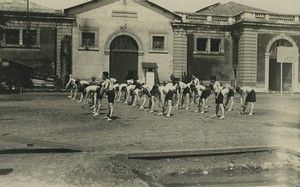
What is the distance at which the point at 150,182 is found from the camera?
7.36m

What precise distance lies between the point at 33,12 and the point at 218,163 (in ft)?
87.5

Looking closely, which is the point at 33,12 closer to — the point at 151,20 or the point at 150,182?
the point at 151,20

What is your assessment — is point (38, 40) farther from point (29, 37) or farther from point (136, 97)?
point (136, 97)

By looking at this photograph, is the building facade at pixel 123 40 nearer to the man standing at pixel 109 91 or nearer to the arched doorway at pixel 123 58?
the arched doorway at pixel 123 58

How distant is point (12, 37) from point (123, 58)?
953 cm

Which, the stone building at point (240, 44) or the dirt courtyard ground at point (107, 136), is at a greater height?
the stone building at point (240, 44)

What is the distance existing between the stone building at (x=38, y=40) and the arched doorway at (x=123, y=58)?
3.92 metres

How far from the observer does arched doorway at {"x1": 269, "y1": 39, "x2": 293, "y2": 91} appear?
3447 centimetres

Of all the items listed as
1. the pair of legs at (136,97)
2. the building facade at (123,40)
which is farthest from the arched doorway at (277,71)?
the pair of legs at (136,97)

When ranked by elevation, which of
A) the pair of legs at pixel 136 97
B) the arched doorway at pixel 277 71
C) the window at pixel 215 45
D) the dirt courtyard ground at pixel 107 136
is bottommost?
the dirt courtyard ground at pixel 107 136

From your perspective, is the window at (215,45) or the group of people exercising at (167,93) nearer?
the group of people exercising at (167,93)

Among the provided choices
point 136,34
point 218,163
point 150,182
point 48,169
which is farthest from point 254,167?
point 136,34

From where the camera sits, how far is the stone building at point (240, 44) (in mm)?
33344

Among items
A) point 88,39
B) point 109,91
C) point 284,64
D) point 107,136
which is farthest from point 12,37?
point 284,64
